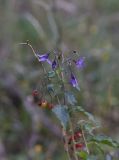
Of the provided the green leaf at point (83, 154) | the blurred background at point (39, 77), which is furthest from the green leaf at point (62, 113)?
the blurred background at point (39, 77)

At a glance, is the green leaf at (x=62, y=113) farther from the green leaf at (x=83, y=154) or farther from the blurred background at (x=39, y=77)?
the blurred background at (x=39, y=77)

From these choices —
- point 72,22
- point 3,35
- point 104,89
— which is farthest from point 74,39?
point 104,89

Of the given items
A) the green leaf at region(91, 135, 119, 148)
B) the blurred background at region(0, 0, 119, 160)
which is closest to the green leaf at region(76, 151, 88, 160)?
the green leaf at region(91, 135, 119, 148)

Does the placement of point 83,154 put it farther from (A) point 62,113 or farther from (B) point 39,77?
(B) point 39,77

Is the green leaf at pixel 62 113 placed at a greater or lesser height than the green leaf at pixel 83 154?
greater

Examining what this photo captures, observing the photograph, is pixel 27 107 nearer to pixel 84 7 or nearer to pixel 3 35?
pixel 3 35

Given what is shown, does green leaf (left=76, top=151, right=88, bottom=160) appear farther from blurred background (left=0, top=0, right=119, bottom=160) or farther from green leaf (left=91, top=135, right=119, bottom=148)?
blurred background (left=0, top=0, right=119, bottom=160)

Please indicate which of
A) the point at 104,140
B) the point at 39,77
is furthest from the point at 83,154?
the point at 39,77
